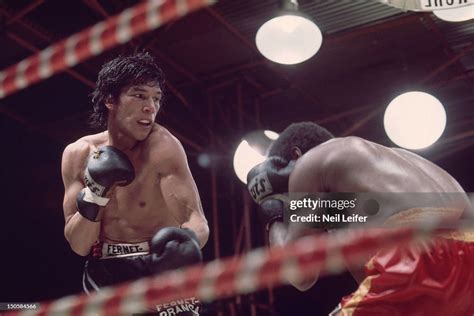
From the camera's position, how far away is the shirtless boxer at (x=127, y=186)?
1972 millimetres

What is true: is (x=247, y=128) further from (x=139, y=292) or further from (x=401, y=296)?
(x=139, y=292)

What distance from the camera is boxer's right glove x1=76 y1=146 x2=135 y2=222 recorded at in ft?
6.34

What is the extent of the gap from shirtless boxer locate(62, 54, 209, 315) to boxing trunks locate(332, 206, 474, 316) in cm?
53

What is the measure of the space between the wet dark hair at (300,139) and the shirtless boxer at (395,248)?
0.18m

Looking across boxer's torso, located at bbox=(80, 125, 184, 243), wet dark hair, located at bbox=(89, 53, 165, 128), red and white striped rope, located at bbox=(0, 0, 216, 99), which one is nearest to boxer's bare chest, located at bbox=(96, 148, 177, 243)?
boxer's torso, located at bbox=(80, 125, 184, 243)

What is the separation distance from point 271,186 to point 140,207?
15.4 inches

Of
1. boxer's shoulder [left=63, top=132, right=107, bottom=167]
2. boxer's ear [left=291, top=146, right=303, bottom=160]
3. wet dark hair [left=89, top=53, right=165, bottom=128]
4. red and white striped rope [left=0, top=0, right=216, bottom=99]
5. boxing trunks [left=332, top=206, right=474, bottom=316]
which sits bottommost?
boxing trunks [left=332, top=206, right=474, bottom=316]

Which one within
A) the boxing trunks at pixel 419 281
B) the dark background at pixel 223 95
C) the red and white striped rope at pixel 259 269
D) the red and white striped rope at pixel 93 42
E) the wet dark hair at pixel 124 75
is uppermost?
the dark background at pixel 223 95

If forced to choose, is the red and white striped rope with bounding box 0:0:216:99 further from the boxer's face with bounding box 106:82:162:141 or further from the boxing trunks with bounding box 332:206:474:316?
the boxing trunks with bounding box 332:206:474:316

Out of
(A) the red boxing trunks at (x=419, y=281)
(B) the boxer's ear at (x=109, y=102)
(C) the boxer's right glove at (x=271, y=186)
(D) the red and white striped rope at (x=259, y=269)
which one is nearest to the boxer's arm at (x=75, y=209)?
(B) the boxer's ear at (x=109, y=102)

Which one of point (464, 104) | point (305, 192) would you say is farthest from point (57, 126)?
point (305, 192)

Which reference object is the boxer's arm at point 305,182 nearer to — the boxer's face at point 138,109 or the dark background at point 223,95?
the boxer's face at point 138,109

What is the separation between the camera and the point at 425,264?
1615 millimetres

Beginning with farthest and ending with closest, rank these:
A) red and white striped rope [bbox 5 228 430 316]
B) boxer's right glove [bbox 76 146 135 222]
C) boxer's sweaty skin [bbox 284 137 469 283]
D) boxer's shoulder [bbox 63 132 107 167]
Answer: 1. boxer's shoulder [bbox 63 132 107 167]
2. boxer's right glove [bbox 76 146 135 222]
3. boxer's sweaty skin [bbox 284 137 469 283]
4. red and white striped rope [bbox 5 228 430 316]
